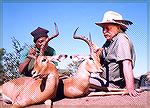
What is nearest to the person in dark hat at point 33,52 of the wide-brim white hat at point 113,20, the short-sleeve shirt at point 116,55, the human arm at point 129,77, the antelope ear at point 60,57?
the antelope ear at point 60,57

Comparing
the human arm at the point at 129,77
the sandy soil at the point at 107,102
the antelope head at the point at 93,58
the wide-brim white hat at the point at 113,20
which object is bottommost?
the sandy soil at the point at 107,102

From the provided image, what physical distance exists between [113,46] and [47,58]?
935mm

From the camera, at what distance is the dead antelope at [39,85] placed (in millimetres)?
4227

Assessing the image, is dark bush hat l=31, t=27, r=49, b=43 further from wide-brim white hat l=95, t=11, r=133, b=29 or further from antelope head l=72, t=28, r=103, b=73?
antelope head l=72, t=28, r=103, b=73

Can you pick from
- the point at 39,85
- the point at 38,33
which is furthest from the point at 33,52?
the point at 38,33

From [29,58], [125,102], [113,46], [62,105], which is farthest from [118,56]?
[29,58]

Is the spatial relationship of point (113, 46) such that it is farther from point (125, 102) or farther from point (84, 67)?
point (125, 102)

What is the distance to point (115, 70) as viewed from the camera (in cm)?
463

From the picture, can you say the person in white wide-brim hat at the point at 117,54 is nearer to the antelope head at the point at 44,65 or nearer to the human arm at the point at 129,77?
the human arm at the point at 129,77

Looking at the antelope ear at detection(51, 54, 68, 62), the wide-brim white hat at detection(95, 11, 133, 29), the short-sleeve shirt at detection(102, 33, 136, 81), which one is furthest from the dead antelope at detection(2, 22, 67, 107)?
the wide-brim white hat at detection(95, 11, 133, 29)

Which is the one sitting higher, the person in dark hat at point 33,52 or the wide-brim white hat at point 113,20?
the wide-brim white hat at point 113,20

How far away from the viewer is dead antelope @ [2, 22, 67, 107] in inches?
166

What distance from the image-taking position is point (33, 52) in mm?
4793

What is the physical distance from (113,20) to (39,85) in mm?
1479
